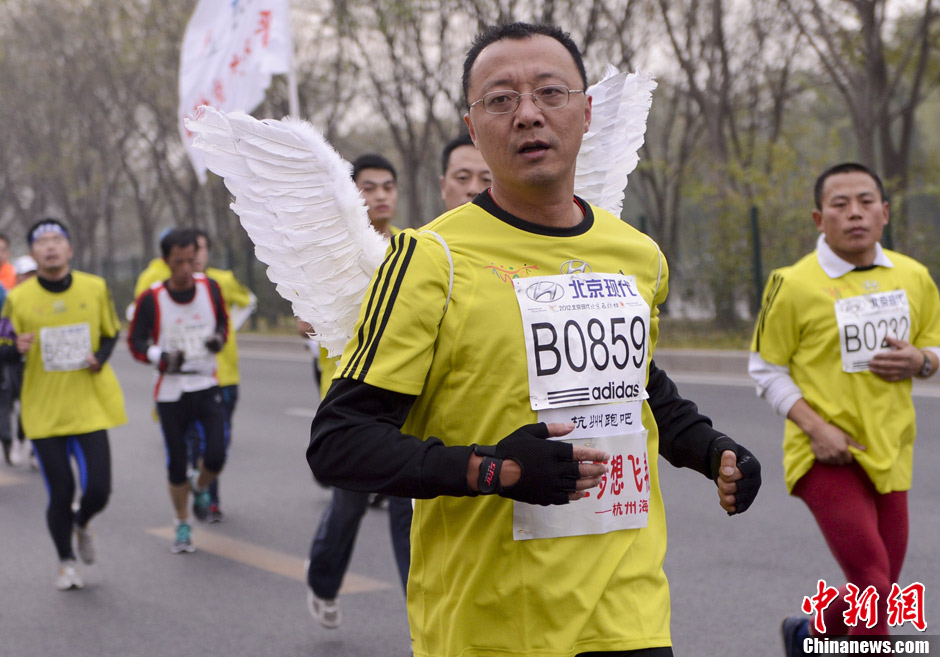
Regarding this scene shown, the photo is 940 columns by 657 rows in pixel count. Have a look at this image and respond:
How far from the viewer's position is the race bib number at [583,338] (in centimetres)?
237

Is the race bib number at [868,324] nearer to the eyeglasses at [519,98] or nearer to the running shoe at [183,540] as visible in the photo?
the eyeglasses at [519,98]

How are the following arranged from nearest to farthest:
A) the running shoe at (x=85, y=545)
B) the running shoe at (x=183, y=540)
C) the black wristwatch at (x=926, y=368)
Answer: the black wristwatch at (x=926, y=368)
the running shoe at (x=85, y=545)
the running shoe at (x=183, y=540)

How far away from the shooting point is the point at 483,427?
2.36 metres

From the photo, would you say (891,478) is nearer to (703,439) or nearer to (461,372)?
(703,439)

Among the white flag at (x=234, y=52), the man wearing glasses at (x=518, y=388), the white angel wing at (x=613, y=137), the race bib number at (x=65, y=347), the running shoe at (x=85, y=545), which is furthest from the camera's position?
the white flag at (x=234, y=52)

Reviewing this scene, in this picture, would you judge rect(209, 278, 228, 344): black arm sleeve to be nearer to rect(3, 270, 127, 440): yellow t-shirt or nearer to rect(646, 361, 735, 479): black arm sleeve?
rect(3, 270, 127, 440): yellow t-shirt

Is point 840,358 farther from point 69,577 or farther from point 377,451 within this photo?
point 69,577

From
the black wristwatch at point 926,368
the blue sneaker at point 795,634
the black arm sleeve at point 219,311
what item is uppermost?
the black arm sleeve at point 219,311

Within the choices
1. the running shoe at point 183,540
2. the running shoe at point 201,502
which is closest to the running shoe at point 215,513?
the running shoe at point 201,502

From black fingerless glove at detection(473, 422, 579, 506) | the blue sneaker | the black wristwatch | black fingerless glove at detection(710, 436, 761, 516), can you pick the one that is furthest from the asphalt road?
black fingerless glove at detection(473, 422, 579, 506)

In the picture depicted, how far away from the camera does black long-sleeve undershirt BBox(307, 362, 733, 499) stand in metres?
2.15

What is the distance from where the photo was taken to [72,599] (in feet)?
20.0

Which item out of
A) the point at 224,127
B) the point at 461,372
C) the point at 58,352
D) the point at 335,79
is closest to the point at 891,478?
the point at 461,372

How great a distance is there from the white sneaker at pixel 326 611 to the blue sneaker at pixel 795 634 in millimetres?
1970
